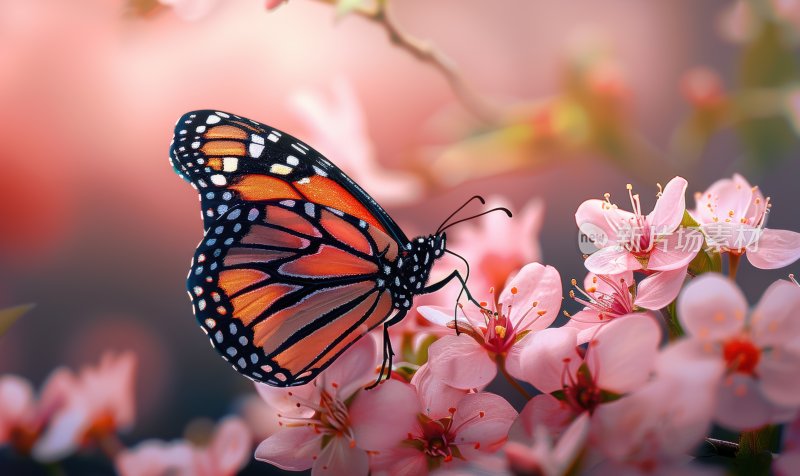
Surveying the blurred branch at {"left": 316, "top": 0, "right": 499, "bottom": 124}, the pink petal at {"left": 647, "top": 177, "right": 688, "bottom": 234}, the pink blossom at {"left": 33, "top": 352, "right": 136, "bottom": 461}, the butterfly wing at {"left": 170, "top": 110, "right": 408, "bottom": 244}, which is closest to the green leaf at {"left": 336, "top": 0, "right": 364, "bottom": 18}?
the blurred branch at {"left": 316, "top": 0, "right": 499, "bottom": 124}

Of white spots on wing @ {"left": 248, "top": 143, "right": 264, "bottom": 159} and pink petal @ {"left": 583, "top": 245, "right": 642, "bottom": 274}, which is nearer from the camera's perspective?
pink petal @ {"left": 583, "top": 245, "right": 642, "bottom": 274}

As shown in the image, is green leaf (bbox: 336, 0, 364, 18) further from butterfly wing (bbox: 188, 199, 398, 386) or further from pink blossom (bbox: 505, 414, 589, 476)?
pink blossom (bbox: 505, 414, 589, 476)

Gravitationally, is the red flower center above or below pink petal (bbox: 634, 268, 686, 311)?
below

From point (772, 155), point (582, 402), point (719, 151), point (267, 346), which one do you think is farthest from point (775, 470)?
point (719, 151)

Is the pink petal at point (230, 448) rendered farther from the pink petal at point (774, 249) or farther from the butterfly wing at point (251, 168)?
the pink petal at point (774, 249)

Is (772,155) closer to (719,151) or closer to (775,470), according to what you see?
(719,151)

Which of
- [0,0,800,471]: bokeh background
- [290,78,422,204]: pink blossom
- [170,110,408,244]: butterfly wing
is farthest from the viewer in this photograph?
[0,0,800,471]: bokeh background

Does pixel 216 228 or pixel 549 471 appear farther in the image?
pixel 216 228

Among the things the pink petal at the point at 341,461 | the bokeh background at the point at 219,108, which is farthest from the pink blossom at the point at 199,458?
the bokeh background at the point at 219,108
